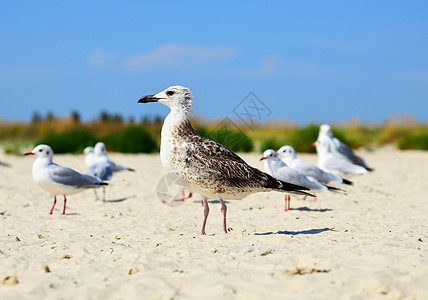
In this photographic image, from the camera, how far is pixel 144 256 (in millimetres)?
4930

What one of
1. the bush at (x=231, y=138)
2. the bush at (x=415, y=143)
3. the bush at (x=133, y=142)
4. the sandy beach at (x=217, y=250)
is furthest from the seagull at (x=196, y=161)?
the bush at (x=415, y=143)

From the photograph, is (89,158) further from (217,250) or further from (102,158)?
(217,250)

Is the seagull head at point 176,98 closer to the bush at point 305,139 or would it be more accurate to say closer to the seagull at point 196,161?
the seagull at point 196,161

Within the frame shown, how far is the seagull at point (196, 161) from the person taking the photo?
5734 mm

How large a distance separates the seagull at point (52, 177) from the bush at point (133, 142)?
11.6 m

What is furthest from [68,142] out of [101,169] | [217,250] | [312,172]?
[217,250]

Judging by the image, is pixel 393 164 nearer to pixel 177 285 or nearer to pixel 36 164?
pixel 36 164

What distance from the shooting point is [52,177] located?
8.56 m

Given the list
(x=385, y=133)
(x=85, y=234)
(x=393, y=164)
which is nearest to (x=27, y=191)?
(x=85, y=234)

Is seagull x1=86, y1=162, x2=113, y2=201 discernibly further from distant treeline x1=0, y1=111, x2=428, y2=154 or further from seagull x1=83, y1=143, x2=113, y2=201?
distant treeline x1=0, y1=111, x2=428, y2=154

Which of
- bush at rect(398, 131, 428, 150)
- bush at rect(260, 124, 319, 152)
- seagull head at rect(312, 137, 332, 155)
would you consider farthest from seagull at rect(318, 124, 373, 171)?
bush at rect(398, 131, 428, 150)

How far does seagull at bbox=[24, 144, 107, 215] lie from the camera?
858cm

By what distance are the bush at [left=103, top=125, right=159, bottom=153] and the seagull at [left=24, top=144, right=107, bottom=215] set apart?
11605 millimetres

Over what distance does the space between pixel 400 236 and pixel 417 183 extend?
7282 millimetres
